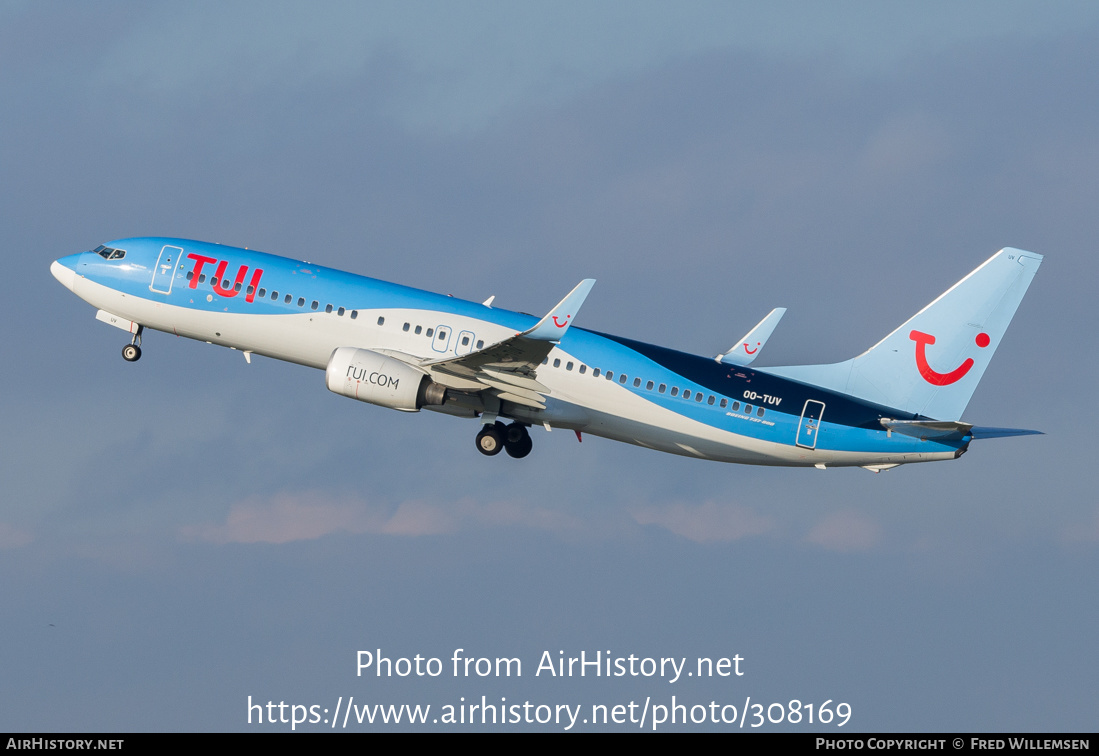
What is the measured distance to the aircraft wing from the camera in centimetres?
4416

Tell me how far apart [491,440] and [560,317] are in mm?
8303

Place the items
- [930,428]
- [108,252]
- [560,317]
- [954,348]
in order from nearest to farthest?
[560,317], [930,428], [954,348], [108,252]

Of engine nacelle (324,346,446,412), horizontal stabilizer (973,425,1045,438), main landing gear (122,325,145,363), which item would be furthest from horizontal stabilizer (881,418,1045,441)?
main landing gear (122,325,145,363)

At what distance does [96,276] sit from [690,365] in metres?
23.8

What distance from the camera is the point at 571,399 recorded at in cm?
4875

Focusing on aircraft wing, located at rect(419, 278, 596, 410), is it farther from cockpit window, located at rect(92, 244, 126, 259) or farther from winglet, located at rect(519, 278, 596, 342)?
cockpit window, located at rect(92, 244, 126, 259)

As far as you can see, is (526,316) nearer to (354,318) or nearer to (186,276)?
(354,318)

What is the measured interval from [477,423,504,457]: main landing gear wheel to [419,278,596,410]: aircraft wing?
80.3 inches

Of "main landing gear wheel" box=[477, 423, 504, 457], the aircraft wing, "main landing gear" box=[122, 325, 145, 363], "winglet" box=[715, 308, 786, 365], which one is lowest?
"main landing gear" box=[122, 325, 145, 363]

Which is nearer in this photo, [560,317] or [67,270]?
[560,317]

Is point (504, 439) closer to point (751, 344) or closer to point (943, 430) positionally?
point (751, 344)

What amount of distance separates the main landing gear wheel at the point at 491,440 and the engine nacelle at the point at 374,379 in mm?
4262

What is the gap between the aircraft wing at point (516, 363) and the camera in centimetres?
4416

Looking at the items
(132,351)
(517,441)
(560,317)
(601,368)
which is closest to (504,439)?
(517,441)
